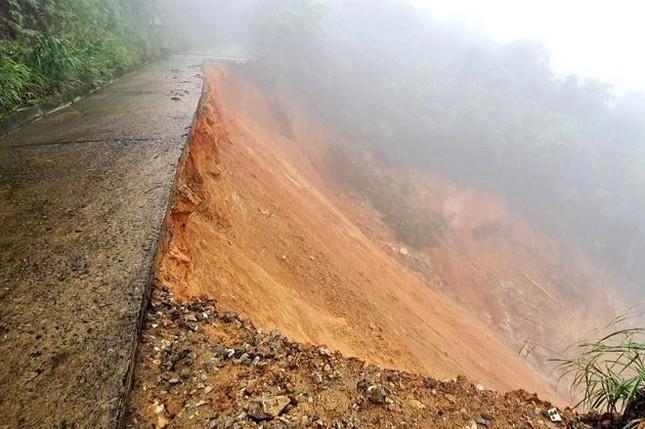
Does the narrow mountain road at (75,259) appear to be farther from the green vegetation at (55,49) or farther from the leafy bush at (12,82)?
the green vegetation at (55,49)

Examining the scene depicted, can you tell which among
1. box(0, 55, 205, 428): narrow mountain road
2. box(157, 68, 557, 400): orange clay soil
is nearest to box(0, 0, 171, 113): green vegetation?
box(0, 55, 205, 428): narrow mountain road

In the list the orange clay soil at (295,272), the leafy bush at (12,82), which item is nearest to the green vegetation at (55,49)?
the leafy bush at (12,82)

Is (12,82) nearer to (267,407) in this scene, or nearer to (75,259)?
(75,259)

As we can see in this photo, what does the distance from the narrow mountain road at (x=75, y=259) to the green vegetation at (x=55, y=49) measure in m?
1.05

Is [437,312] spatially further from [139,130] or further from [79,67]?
[79,67]

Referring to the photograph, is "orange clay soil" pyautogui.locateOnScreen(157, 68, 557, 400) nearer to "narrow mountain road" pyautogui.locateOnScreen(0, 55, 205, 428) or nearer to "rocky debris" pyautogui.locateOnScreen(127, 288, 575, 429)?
"narrow mountain road" pyautogui.locateOnScreen(0, 55, 205, 428)

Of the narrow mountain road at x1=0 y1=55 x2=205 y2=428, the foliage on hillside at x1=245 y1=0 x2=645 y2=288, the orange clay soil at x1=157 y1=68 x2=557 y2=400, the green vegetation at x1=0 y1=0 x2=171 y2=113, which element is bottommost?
the orange clay soil at x1=157 y1=68 x2=557 y2=400

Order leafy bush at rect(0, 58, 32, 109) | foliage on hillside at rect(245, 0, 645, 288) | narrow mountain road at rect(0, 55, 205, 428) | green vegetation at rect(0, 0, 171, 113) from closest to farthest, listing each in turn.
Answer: narrow mountain road at rect(0, 55, 205, 428)
leafy bush at rect(0, 58, 32, 109)
green vegetation at rect(0, 0, 171, 113)
foliage on hillside at rect(245, 0, 645, 288)

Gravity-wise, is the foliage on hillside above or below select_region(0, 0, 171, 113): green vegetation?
above

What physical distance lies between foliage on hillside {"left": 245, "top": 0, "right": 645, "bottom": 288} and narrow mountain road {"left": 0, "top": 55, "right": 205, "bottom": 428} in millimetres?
14040

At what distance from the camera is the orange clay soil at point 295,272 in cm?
371

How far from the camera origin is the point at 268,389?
183 cm

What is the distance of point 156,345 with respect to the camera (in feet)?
6.32

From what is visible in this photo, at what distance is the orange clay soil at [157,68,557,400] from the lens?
3709 millimetres
